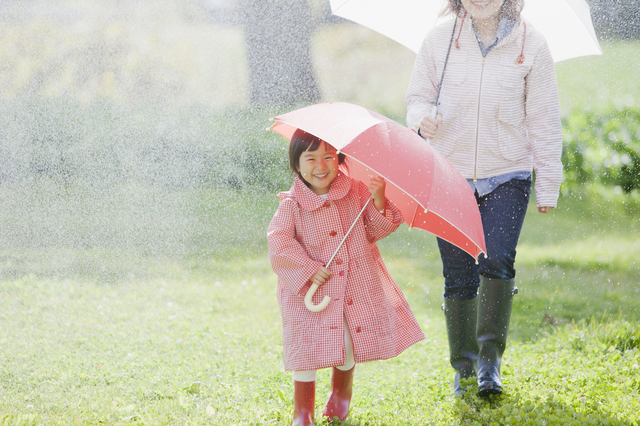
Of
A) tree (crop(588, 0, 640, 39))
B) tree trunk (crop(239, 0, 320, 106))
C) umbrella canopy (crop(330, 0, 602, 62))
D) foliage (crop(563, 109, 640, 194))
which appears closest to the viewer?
umbrella canopy (crop(330, 0, 602, 62))

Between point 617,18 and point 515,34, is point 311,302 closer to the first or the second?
point 515,34

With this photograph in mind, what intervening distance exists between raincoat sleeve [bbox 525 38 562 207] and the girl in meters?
0.66

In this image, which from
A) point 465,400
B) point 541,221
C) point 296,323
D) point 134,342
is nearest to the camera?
point 296,323

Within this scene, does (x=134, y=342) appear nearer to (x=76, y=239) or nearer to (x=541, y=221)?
(x=76, y=239)

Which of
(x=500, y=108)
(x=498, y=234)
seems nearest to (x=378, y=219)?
(x=498, y=234)

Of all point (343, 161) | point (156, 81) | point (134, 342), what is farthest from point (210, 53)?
point (343, 161)

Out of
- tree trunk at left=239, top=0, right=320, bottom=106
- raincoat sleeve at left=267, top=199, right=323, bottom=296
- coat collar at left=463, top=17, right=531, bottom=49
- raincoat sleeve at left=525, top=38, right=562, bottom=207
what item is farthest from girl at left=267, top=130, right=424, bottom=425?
tree trunk at left=239, top=0, right=320, bottom=106

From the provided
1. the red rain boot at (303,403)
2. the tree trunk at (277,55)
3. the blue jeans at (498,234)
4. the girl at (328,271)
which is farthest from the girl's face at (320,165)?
the tree trunk at (277,55)

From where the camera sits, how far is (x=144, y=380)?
11.0ft

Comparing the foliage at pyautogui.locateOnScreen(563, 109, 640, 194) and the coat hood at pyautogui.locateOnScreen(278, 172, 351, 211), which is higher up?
the coat hood at pyautogui.locateOnScreen(278, 172, 351, 211)

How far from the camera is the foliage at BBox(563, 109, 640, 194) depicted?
6.97 metres

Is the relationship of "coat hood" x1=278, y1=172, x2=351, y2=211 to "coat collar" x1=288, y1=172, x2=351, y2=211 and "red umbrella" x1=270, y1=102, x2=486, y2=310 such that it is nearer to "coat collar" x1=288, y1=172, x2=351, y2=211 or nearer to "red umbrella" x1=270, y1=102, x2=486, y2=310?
"coat collar" x1=288, y1=172, x2=351, y2=211

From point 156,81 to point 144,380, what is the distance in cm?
735

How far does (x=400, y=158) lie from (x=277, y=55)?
8.49m
